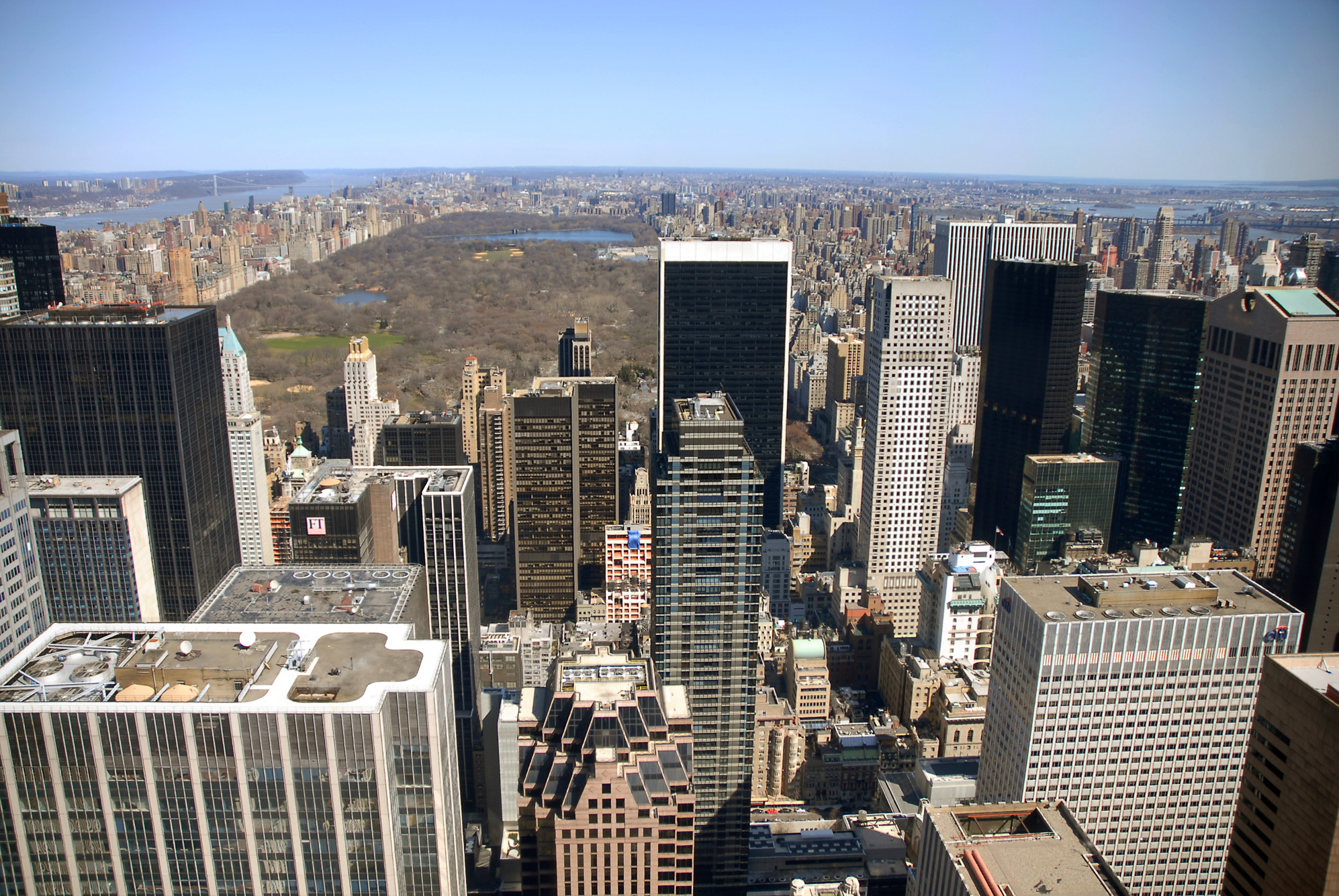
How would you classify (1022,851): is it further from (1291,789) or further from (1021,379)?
(1021,379)

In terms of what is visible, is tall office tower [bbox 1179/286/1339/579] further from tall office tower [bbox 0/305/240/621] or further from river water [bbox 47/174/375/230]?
river water [bbox 47/174/375/230]

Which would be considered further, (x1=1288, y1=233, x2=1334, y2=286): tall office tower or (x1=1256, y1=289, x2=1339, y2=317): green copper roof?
(x1=1288, y1=233, x2=1334, y2=286): tall office tower

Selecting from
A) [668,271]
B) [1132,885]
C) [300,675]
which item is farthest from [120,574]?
[668,271]

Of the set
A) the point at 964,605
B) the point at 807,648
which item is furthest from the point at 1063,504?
the point at 807,648

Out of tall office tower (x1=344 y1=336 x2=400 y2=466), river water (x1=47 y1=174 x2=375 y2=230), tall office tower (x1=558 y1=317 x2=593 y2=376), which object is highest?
river water (x1=47 y1=174 x2=375 y2=230)

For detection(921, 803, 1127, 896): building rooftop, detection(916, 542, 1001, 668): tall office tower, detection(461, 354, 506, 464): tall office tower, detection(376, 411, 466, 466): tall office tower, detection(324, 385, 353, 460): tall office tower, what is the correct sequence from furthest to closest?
detection(324, 385, 353, 460): tall office tower < detection(461, 354, 506, 464): tall office tower < detection(376, 411, 466, 466): tall office tower < detection(916, 542, 1001, 668): tall office tower < detection(921, 803, 1127, 896): building rooftop

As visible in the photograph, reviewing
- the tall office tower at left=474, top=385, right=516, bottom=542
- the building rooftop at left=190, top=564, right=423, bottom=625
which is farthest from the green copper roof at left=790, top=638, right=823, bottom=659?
the building rooftop at left=190, top=564, right=423, bottom=625

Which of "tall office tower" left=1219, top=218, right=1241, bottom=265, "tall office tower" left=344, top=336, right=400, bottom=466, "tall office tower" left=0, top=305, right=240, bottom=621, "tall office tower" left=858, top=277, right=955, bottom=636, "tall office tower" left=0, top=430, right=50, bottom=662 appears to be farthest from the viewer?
"tall office tower" left=344, top=336, right=400, bottom=466
